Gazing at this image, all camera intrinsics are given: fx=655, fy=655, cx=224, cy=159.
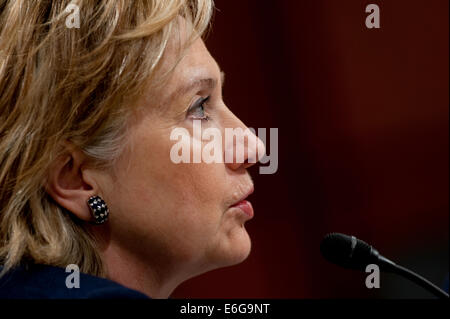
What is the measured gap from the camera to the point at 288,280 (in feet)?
6.27

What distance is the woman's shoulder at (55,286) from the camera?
0.88 metres

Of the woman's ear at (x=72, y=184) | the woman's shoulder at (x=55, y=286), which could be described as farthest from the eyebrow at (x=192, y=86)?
the woman's shoulder at (x=55, y=286)

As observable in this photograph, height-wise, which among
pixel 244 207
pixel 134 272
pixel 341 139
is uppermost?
pixel 341 139

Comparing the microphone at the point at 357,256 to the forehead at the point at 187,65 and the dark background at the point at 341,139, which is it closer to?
the forehead at the point at 187,65

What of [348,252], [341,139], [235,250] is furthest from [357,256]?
[341,139]

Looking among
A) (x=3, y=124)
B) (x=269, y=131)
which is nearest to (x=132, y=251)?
(x=3, y=124)

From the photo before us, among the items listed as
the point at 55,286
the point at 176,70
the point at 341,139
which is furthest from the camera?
the point at 341,139

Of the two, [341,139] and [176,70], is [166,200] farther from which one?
[341,139]

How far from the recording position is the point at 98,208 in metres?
1.01

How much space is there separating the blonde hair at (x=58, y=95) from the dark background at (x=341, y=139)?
799 millimetres

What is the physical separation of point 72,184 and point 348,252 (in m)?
0.45
